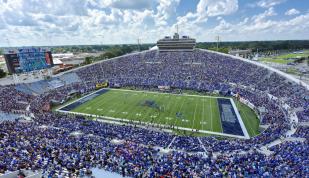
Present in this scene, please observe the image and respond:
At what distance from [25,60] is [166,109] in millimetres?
31529

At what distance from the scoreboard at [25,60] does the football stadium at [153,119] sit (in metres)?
0.18

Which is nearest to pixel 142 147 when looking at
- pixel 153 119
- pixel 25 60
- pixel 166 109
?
pixel 153 119

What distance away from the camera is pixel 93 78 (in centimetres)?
5319

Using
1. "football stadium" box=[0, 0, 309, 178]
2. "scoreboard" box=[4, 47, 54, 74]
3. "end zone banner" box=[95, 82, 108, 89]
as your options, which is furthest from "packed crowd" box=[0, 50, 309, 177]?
"end zone banner" box=[95, 82, 108, 89]

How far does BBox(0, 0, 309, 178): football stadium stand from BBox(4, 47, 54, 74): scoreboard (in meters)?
0.18

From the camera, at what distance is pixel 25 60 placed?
1762 inches

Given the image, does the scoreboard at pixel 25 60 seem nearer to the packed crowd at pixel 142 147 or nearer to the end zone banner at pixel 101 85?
the packed crowd at pixel 142 147

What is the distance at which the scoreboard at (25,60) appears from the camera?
43750 millimetres

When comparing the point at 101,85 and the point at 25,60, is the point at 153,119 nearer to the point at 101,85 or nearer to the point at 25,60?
the point at 101,85

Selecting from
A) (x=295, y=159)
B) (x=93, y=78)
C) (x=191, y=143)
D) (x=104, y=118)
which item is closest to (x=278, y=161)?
(x=295, y=159)

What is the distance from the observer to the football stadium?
1461 cm

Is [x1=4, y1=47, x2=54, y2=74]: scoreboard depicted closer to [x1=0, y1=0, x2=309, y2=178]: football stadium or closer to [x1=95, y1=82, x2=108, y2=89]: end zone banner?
[x1=0, y1=0, x2=309, y2=178]: football stadium

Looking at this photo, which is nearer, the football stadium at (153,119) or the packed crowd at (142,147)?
the packed crowd at (142,147)

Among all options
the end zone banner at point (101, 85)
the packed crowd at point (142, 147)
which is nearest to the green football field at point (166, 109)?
the packed crowd at point (142, 147)
